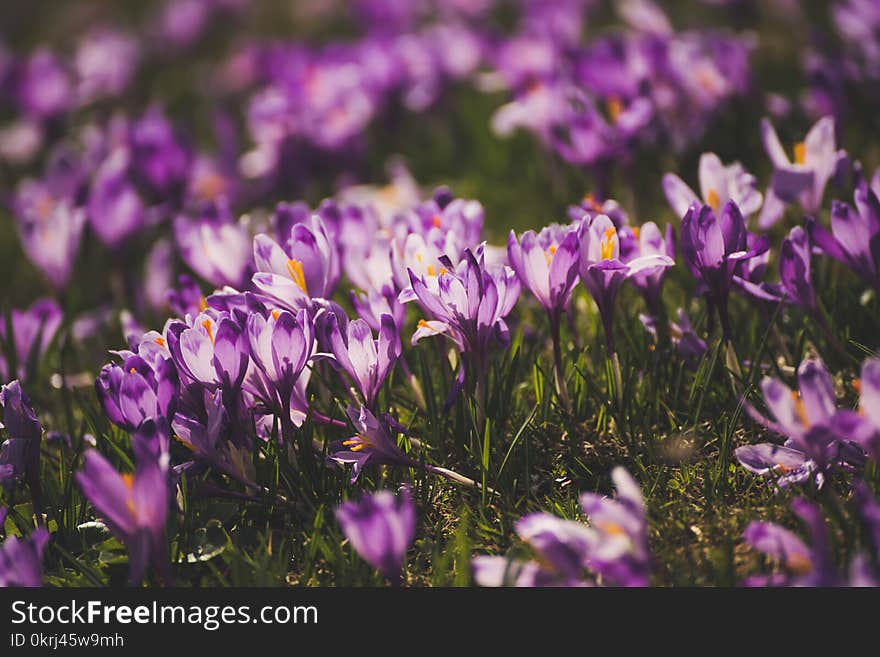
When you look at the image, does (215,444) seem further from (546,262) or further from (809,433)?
(809,433)

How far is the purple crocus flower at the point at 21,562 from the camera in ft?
5.90

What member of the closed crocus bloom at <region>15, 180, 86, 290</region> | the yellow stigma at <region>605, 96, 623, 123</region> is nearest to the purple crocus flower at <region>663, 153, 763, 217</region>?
the yellow stigma at <region>605, 96, 623, 123</region>

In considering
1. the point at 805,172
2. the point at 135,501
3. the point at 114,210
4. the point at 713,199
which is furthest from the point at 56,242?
the point at 805,172

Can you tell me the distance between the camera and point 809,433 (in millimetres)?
1763

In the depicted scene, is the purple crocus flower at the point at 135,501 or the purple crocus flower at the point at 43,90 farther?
the purple crocus flower at the point at 43,90

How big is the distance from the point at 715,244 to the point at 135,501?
1311mm

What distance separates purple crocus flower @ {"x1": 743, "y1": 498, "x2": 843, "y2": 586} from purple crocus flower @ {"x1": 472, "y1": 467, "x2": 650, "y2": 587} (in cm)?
20

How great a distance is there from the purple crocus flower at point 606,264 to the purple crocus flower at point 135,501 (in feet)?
3.34

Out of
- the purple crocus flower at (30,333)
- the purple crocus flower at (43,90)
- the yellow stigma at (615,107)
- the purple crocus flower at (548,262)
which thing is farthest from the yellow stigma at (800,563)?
the purple crocus flower at (43,90)

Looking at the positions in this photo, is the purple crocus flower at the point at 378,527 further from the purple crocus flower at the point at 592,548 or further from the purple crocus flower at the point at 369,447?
the purple crocus flower at the point at 369,447

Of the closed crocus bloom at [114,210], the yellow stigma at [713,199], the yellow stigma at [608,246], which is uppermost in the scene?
the closed crocus bloom at [114,210]

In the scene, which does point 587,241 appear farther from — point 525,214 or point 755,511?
point 525,214

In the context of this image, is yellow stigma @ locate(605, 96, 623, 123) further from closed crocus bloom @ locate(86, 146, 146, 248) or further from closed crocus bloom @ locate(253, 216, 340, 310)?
closed crocus bloom @ locate(86, 146, 146, 248)

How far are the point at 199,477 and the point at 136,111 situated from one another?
434 cm
